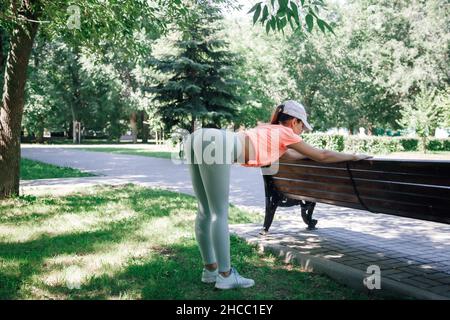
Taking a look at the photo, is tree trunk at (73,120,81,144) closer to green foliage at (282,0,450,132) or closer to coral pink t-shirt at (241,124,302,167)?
green foliage at (282,0,450,132)

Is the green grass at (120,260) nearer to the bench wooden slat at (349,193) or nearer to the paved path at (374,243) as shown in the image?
the paved path at (374,243)

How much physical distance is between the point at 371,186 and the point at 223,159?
1500mm

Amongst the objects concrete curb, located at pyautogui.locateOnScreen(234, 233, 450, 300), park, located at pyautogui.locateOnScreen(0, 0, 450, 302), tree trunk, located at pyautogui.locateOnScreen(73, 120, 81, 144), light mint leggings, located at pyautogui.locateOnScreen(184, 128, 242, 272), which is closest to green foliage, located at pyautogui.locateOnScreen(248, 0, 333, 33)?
park, located at pyautogui.locateOnScreen(0, 0, 450, 302)

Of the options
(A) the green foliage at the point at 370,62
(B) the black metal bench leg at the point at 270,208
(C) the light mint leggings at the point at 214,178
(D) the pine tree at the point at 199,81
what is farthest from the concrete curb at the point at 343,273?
(A) the green foliage at the point at 370,62

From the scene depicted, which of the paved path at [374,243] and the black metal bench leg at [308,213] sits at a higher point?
the black metal bench leg at [308,213]

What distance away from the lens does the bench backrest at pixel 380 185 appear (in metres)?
3.57

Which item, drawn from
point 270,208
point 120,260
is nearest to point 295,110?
point 270,208

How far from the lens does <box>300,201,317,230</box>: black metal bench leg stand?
18.5ft

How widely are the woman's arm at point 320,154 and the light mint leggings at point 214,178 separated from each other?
1.60 ft

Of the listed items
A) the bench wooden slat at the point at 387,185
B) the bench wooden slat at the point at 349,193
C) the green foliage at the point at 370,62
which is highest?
the green foliage at the point at 370,62

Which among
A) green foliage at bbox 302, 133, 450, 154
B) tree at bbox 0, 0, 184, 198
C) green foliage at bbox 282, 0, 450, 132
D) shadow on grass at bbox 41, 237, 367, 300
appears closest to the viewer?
shadow on grass at bbox 41, 237, 367, 300

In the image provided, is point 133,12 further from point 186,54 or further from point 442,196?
point 186,54

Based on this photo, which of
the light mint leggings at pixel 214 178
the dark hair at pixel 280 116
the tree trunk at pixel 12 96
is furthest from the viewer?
the tree trunk at pixel 12 96
